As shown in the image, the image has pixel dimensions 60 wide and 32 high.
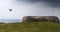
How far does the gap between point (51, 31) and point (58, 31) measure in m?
0.16

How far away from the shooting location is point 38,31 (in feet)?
10.0

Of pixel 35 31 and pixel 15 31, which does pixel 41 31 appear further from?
pixel 15 31

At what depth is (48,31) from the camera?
300 centimetres

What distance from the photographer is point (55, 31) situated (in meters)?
3.05

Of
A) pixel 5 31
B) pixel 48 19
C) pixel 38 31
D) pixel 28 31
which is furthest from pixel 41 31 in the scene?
pixel 48 19

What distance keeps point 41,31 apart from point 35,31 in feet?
0.44

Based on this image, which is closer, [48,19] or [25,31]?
[25,31]

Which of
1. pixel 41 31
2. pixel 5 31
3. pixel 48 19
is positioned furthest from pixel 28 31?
pixel 48 19

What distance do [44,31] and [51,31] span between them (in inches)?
6.1

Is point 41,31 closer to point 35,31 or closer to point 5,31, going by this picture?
point 35,31

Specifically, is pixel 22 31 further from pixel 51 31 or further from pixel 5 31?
pixel 51 31

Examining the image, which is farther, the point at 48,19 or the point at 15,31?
the point at 48,19

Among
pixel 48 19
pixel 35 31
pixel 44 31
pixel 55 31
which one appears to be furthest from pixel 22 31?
pixel 48 19

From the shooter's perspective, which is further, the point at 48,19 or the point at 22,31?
the point at 48,19
